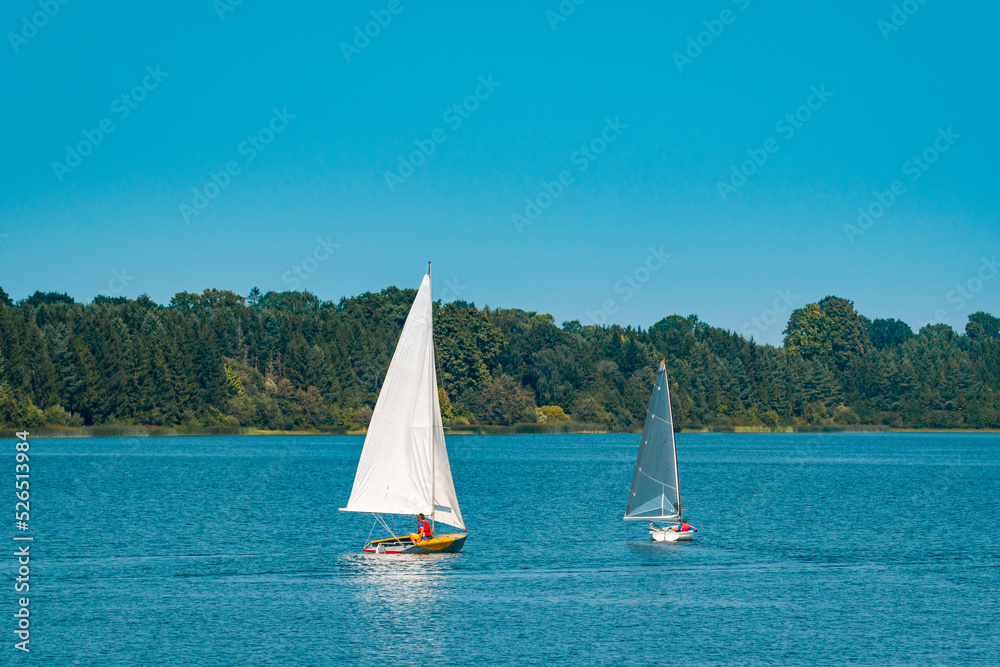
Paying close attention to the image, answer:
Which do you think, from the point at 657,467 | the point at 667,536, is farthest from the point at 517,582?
the point at 667,536

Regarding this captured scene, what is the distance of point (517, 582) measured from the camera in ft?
162

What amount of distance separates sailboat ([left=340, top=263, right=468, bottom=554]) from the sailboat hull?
9.03 feet

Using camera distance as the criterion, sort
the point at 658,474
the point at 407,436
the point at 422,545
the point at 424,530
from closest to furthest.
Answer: the point at 407,436 < the point at 424,530 < the point at 422,545 < the point at 658,474

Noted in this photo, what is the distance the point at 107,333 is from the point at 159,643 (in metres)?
150

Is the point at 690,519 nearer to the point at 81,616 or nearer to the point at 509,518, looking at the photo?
the point at 509,518

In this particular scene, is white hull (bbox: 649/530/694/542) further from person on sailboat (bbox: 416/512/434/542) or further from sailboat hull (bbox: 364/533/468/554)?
person on sailboat (bbox: 416/512/434/542)

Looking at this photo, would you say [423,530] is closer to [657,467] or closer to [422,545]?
[422,545]

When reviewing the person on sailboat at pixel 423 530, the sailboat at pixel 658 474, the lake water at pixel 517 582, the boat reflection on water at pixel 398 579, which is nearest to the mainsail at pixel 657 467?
the sailboat at pixel 658 474

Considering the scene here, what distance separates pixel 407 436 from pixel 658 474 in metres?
16.8

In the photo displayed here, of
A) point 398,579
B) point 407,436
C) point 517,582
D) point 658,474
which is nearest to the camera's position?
point 398,579

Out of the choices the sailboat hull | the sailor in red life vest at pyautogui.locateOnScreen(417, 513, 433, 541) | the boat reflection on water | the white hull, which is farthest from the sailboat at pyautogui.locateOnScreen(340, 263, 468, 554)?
the white hull

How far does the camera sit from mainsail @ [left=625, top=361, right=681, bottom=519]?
60.1 meters

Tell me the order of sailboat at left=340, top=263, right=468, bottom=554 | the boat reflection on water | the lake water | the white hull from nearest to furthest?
the lake water < the boat reflection on water < sailboat at left=340, top=263, right=468, bottom=554 < the white hull

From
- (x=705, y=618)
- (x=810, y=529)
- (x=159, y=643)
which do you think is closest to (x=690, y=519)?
(x=810, y=529)
